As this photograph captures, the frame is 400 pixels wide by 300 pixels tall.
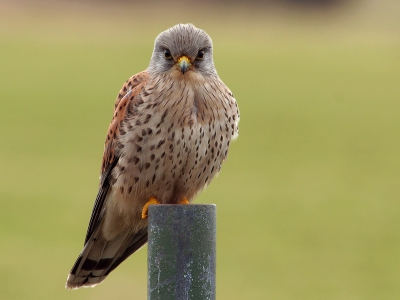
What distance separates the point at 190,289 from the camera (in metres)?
3.70

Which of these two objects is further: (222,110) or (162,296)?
(222,110)

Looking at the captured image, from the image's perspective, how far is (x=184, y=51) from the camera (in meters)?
5.17

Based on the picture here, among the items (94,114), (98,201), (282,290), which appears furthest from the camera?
(94,114)

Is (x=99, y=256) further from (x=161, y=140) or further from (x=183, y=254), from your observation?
(x=183, y=254)

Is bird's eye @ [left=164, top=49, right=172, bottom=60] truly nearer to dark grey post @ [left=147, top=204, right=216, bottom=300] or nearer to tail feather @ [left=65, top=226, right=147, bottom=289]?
tail feather @ [left=65, top=226, right=147, bottom=289]

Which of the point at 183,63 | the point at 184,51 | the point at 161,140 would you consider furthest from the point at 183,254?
the point at 184,51

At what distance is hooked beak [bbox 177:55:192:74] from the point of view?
506cm

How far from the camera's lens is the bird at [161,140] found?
501 centimetres

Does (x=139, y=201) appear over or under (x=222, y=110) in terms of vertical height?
under

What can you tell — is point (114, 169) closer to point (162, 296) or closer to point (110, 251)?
point (110, 251)

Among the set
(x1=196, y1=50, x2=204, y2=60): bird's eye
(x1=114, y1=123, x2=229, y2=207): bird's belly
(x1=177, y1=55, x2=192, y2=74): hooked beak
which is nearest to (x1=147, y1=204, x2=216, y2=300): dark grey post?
(x1=114, y1=123, x2=229, y2=207): bird's belly

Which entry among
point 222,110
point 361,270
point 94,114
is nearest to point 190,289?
point 222,110

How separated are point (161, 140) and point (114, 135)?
41 cm

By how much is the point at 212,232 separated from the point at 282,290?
26.8 ft
